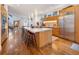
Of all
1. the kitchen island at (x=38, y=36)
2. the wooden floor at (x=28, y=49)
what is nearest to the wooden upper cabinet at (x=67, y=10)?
the kitchen island at (x=38, y=36)

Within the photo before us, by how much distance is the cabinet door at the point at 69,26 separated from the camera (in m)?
2.84

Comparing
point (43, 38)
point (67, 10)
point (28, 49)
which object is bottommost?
point (28, 49)

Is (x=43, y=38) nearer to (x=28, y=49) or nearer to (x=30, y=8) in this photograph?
(x=28, y=49)

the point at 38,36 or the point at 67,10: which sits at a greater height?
the point at 67,10

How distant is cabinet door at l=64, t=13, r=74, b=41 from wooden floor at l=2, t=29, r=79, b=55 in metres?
0.11

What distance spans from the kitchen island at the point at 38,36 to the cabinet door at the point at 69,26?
12.2 inches

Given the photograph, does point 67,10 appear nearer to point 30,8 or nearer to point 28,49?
point 30,8

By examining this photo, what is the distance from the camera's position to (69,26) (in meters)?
2.87

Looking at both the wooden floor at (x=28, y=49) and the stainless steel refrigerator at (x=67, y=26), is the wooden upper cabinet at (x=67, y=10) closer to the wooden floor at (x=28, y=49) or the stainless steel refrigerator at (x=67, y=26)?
the stainless steel refrigerator at (x=67, y=26)

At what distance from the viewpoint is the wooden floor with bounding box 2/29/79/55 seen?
9.24 feet

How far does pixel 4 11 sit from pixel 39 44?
0.89 meters

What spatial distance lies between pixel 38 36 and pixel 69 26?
613mm

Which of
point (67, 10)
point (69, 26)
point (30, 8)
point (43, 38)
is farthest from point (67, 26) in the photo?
point (30, 8)
